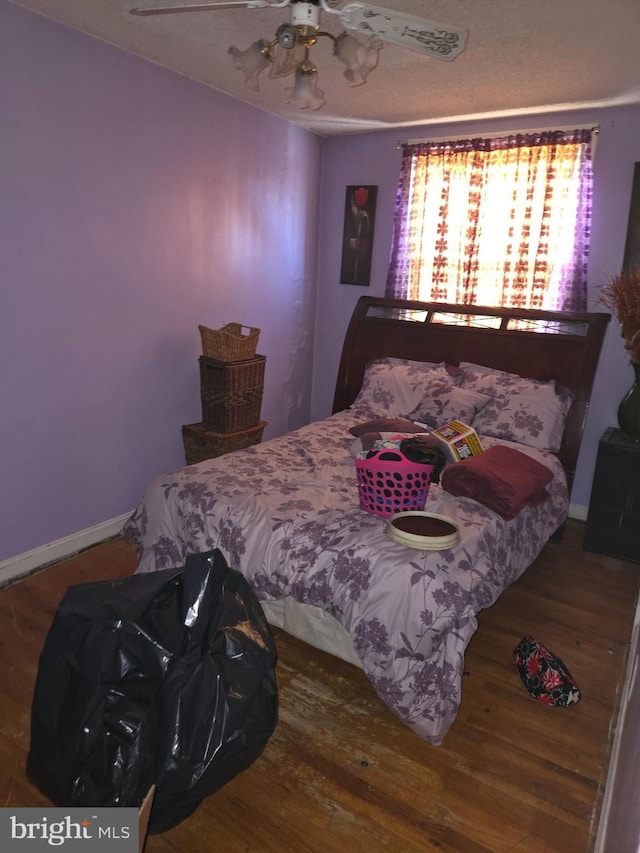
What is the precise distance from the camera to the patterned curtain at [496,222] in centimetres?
353

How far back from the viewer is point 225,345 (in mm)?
3439

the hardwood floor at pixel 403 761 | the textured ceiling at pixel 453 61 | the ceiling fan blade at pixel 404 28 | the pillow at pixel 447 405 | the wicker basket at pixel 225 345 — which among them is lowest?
the hardwood floor at pixel 403 761

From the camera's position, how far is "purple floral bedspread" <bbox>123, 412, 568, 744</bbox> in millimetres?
1887

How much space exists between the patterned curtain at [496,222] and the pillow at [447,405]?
76cm

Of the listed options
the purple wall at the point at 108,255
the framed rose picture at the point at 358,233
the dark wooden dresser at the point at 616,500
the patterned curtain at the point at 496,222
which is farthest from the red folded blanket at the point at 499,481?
the framed rose picture at the point at 358,233

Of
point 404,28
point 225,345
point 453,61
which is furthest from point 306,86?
point 225,345

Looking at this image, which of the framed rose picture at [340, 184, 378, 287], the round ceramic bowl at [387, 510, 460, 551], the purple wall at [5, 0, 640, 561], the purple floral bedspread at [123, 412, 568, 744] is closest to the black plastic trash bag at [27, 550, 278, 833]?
the purple floral bedspread at [123, 412, 568, 744]

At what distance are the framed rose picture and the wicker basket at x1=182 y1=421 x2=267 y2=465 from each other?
5.15 ft

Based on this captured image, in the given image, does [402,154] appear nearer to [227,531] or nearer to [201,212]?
[201,212]

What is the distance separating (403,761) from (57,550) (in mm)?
2028

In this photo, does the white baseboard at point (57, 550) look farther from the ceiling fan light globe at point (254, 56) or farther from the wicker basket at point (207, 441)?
the ceiling fan light globe at point (254, 56)

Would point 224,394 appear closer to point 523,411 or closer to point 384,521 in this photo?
point 384,521

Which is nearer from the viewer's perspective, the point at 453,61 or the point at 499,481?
the point at 499,481

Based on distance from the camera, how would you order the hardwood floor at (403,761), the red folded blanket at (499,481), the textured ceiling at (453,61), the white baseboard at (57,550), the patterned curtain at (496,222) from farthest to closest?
the patterned curtain at (496,222) → the white baseboard at (57,550) → the red folded blanket at (499,481) → the textured ceiling at (453,61) → the hardwood floor at (403,761)
